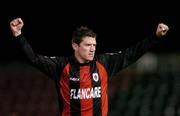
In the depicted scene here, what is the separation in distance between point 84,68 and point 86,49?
24cm

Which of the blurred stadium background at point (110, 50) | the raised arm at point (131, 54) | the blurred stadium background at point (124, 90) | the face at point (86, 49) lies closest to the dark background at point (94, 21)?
the blurred stadium background at point (110, 50)

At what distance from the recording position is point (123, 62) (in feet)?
18.3

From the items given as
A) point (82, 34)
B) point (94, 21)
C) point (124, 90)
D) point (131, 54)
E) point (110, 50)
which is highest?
point (82, 34)

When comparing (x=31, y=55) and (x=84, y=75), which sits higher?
(x=31, y=55)

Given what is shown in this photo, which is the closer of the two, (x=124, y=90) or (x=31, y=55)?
(x=31, y=55)

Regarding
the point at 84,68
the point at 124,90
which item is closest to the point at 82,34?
the point at 84,68

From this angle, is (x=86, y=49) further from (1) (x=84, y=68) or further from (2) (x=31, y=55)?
(2) (x=31, y=55)

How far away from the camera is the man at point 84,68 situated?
17.9ft

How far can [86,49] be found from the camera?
5.44 metres

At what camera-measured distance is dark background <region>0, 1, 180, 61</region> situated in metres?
12.3

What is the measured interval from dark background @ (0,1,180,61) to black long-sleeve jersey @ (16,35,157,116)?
256 inches

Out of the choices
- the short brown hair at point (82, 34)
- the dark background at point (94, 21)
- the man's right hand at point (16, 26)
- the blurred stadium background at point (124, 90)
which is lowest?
the blurred stadium background at point (124, 90)

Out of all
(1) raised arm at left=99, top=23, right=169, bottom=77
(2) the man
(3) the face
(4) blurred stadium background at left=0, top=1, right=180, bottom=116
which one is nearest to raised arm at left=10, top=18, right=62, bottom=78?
(2) the man

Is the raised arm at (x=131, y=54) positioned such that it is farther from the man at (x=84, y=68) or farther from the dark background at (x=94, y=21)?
the dark background at (x=94, y=21)
